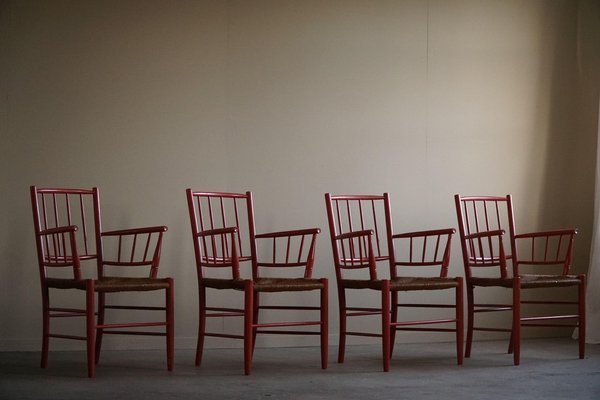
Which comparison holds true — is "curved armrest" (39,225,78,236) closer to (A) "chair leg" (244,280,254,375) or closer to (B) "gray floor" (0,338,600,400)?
(B) "gray floor" (0,338,600,400)

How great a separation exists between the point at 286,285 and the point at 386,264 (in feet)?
4.96

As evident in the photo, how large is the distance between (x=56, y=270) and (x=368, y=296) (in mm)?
2008

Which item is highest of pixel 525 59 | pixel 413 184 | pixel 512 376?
pixel 525 59

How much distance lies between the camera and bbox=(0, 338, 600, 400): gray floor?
396 cm

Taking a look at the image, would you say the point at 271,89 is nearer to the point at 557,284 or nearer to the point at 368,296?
the point at 368,296

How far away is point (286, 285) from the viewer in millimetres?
4594

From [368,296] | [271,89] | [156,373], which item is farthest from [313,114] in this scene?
[156,373]

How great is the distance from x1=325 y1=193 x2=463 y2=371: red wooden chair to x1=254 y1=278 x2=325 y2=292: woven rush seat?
0.30 metres

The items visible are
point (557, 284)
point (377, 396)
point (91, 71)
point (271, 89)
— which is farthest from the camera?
point (271, 89)

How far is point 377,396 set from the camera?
391cm

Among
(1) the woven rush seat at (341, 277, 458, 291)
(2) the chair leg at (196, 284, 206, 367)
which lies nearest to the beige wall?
(2) the chair leg at (196, 284, 206, 367)

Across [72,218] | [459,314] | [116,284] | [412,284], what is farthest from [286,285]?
[72,218]

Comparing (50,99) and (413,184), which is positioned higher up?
(50,99)

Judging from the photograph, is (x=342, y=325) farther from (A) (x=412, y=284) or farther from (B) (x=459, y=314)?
(B) (x=459, y=314)
